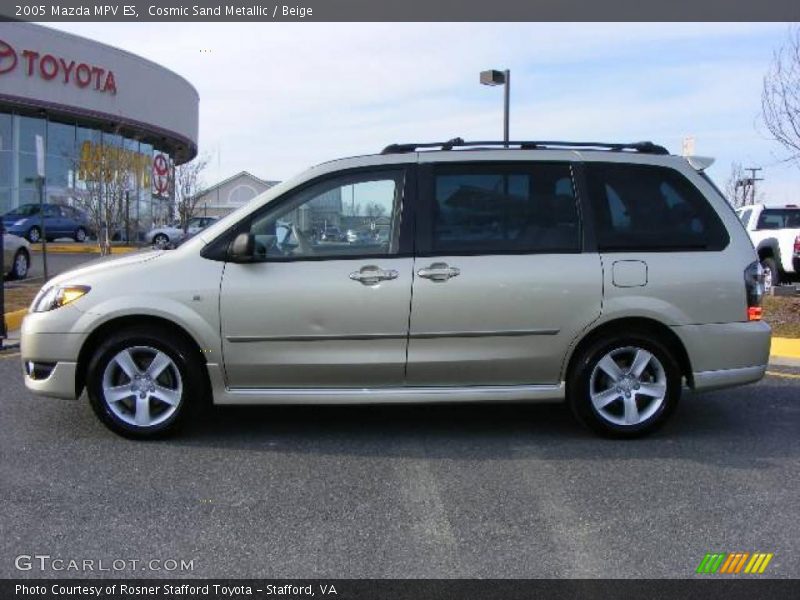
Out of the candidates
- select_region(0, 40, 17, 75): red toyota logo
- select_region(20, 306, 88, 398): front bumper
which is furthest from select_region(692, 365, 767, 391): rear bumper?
select_region(0, 40, 17, 75): red toyota logo

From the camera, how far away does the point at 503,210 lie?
505cm

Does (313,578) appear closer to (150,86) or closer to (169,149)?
(150,86)

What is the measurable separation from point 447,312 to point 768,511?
6.92 ft

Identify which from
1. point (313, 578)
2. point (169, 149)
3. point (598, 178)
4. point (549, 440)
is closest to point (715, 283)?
point (598, 178)

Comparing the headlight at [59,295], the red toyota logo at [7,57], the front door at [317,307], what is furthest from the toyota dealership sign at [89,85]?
Result: the front door at [317,307]

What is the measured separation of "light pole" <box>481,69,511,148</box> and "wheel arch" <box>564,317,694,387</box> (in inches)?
413

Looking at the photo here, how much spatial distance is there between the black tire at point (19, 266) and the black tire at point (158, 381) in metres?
10.3

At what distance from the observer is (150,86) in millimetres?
37156

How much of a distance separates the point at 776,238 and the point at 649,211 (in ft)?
34.2

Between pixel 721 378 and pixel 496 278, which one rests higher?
pixel 496 278

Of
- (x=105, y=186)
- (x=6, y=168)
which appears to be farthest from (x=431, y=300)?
(x=6, y=168)

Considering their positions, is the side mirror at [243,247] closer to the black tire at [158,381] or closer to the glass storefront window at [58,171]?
the black tire at [158,381]

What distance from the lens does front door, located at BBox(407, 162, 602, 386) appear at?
4879 millimetres

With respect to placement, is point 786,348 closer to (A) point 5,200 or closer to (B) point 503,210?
(B) point 503,210
